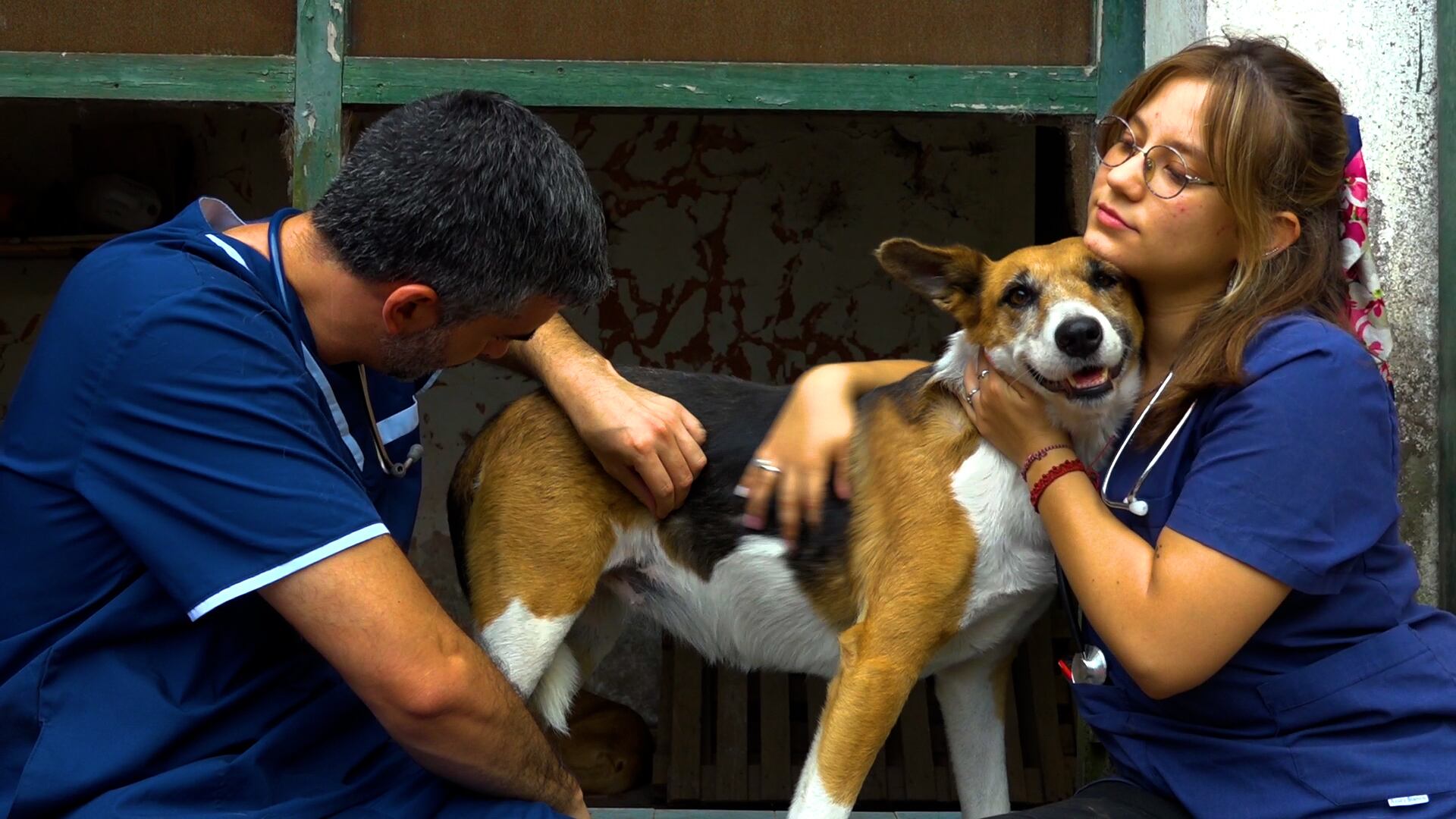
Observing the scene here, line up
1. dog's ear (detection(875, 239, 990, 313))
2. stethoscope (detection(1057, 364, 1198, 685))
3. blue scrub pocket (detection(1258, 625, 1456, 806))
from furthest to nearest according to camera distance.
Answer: dog's ear (detection(875, 239, 990, 313)), stethoscope (detection(1057, 364, 1198, 685)), blue scrub pocket (detection(1258, 625, 1456, 806))

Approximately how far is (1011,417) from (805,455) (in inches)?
21.2

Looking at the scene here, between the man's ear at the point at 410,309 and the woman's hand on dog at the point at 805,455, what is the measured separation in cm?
99

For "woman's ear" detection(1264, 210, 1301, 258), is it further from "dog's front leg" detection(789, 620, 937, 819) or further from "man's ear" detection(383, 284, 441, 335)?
"man's ear" detection(383, 284, 441, 335)

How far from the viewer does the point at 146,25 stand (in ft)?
10.7

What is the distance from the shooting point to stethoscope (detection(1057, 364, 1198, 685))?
7.14 ft

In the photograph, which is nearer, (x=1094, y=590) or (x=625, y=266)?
(x=1094, y=590)

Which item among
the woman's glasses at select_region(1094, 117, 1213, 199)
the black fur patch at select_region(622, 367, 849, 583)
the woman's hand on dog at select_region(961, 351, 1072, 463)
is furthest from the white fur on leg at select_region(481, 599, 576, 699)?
the woman's glasses at select_region(1094, 117, 1213, 199)

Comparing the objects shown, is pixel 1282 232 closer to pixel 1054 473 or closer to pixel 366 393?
pixel 1054 473

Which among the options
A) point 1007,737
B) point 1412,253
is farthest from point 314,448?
point 1007,737

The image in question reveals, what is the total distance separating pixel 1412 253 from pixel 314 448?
242 cm

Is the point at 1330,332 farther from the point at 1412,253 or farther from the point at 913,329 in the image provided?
the point at 913,329

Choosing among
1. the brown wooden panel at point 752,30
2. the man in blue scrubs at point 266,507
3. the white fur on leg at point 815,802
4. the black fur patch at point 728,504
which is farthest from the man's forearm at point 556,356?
the white fur on leg at point 815,802

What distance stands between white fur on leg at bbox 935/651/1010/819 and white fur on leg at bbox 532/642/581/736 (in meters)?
0.91

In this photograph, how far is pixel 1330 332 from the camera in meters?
2.03
